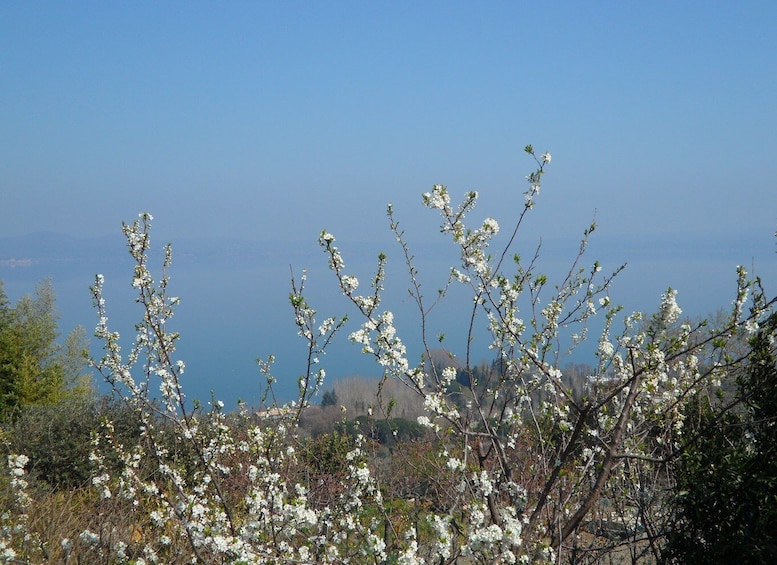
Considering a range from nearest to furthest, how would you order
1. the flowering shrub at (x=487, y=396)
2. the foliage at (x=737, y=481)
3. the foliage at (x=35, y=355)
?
the foliage at (x=737, y=481)
the flowering shrub at (x=487, y=396)
the foliage at (x=35, y=355)

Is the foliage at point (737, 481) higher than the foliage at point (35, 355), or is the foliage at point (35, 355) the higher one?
the foliage at point (35, 355)

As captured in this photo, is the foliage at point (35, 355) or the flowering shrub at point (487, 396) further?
the foliage at point (35, 355)

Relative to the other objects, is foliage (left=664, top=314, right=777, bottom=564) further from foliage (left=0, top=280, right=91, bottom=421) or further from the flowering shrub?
foliage (left=0, top=280, right=91, bottom=421)

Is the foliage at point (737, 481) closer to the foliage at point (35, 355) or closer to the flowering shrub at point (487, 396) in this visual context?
the flowering shrub at point (487, 396)

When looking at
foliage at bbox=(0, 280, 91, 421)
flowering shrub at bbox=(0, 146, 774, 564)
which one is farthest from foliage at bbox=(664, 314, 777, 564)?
foliage at bbox=(0, 280, 91, 421)

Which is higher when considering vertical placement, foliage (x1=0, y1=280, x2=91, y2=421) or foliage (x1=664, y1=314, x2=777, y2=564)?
foliage (x1=0, y1=280, x2=91, y2=421)

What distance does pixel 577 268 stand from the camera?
13.9 ft

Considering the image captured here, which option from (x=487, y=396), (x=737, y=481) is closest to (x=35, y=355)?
(x=487, y=396)

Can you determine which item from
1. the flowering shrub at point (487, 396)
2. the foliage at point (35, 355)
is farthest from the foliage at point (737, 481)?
the foliage at point (35, 355)

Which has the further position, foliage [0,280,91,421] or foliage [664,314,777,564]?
foliage [0,280,91,421]

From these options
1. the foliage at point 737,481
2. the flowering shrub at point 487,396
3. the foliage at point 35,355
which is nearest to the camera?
the foliage at point 737,481

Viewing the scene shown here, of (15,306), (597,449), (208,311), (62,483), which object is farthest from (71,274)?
(597,449)

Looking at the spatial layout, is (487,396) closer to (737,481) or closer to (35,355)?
(737,481)

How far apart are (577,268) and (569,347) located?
0.51m
